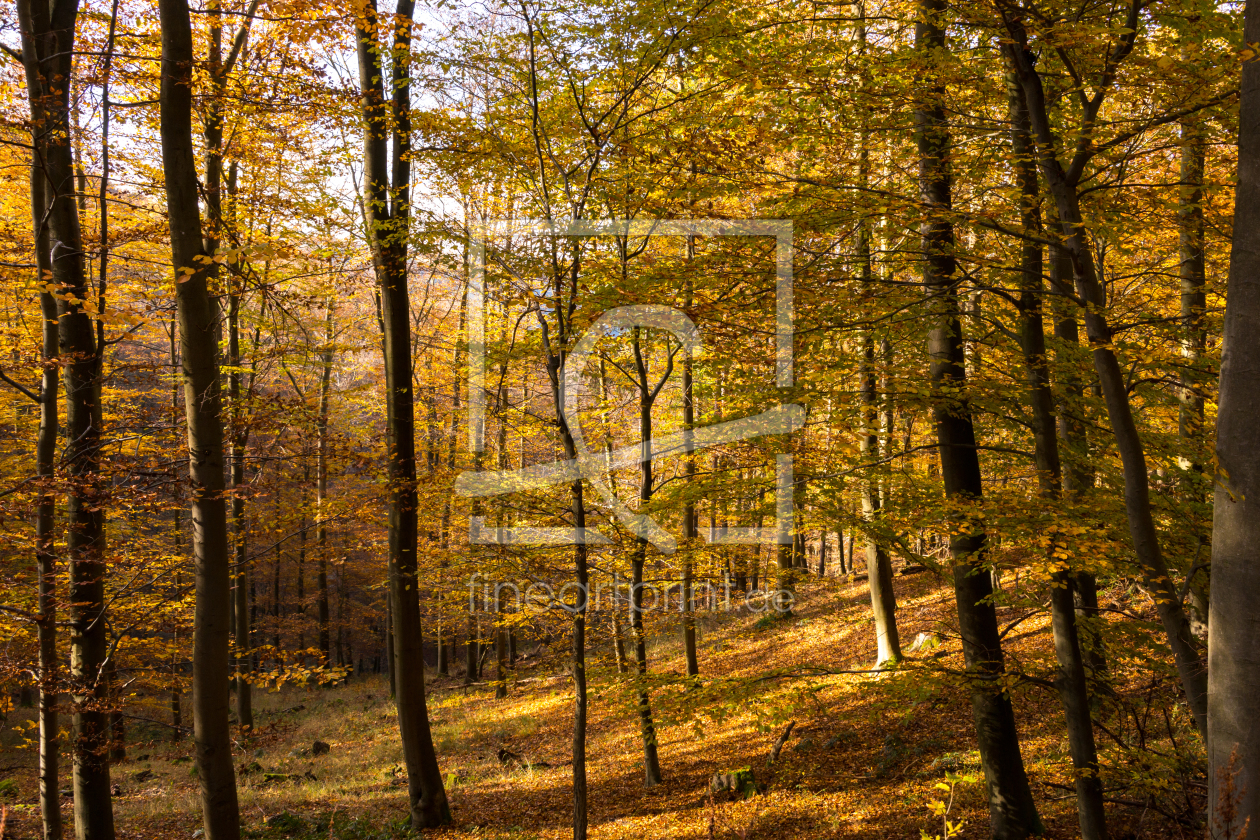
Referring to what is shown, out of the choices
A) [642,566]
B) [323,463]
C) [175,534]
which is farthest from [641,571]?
[175,534]

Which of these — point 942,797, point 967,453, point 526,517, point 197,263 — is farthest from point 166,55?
point 942,797

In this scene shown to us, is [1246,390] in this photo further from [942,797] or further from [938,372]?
[942,797]

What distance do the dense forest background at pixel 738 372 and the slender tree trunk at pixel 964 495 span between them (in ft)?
0.16

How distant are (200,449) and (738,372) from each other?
5703 millimetres

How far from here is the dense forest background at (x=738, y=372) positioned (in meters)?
4.89

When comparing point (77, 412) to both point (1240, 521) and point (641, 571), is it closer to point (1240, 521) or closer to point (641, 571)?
point (641, 571)

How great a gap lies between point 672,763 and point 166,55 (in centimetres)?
1047

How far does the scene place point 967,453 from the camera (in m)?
6.94

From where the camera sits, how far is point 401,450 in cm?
891

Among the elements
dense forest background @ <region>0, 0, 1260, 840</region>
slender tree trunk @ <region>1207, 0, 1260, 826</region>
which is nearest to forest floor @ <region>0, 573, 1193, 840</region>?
dense forest background @ <region>0, 0, 1260, 840</region>

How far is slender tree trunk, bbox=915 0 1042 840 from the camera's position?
5959 millimetres

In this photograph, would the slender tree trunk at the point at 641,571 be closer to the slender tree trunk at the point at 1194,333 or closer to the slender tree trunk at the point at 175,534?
the slender tree trunk at the point at 175,534

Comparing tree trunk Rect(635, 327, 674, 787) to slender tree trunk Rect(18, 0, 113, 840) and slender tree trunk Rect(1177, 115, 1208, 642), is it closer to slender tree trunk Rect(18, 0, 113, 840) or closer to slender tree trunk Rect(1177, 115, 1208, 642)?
slender tree trunk Rect(1177, 115, 1208, 642)

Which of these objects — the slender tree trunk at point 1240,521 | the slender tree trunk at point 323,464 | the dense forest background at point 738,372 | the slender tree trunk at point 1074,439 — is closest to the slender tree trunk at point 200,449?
the dense forest background at point 738,372
